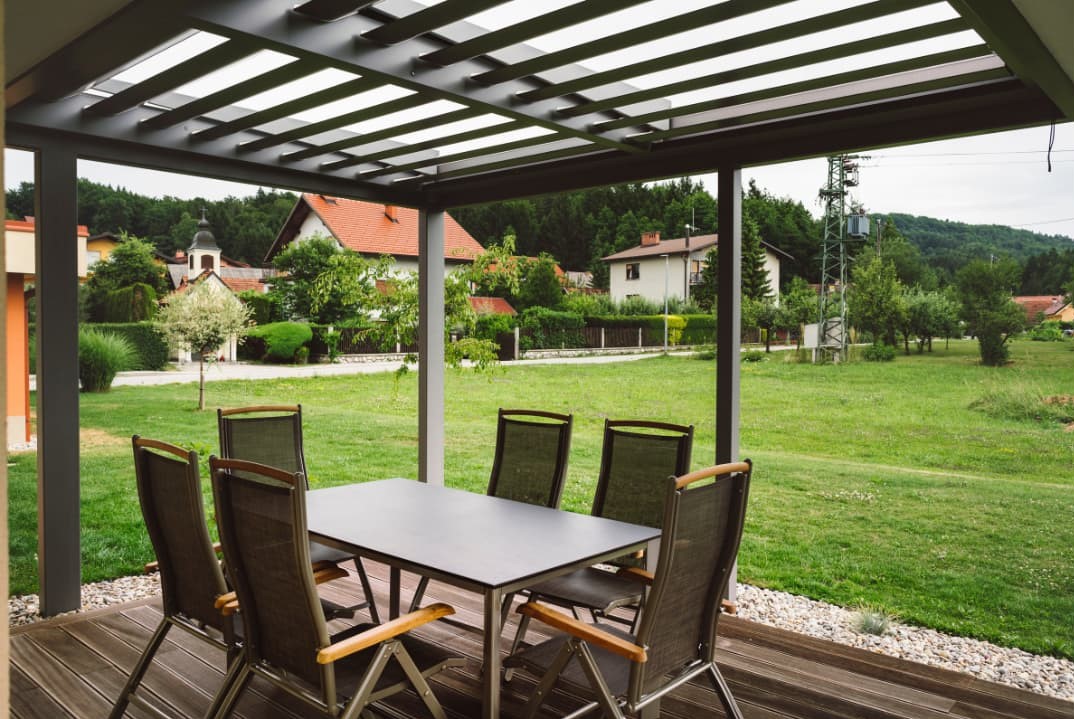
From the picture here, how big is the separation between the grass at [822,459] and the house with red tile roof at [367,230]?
7.18 feet

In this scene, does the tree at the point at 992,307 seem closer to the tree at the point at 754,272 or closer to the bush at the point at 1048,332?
the bush at the point at 1048,332

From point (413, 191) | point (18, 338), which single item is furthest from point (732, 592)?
point (18, 338)

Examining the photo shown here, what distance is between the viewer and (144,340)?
39.3 ft

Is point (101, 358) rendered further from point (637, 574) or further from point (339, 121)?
point (637, 574)

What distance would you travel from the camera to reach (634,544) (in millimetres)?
3062

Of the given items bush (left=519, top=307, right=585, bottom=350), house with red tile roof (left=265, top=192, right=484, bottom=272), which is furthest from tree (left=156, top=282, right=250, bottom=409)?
bush (left=519, top=307, right=585, bottom=350)

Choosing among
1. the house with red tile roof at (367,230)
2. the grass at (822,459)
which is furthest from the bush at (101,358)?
the house with red tile roof at (367,230)

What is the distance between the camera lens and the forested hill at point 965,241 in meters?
11.0

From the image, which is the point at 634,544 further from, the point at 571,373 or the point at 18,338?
the point at 571,373

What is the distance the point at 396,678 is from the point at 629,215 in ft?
41.9

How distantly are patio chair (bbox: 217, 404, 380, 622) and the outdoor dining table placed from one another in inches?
→ 11.9

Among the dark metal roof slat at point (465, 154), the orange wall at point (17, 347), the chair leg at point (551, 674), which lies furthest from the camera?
the orange wall at point (17, 347)

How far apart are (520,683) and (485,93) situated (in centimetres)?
271

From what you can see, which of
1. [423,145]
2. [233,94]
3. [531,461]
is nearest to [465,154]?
[423,145]
